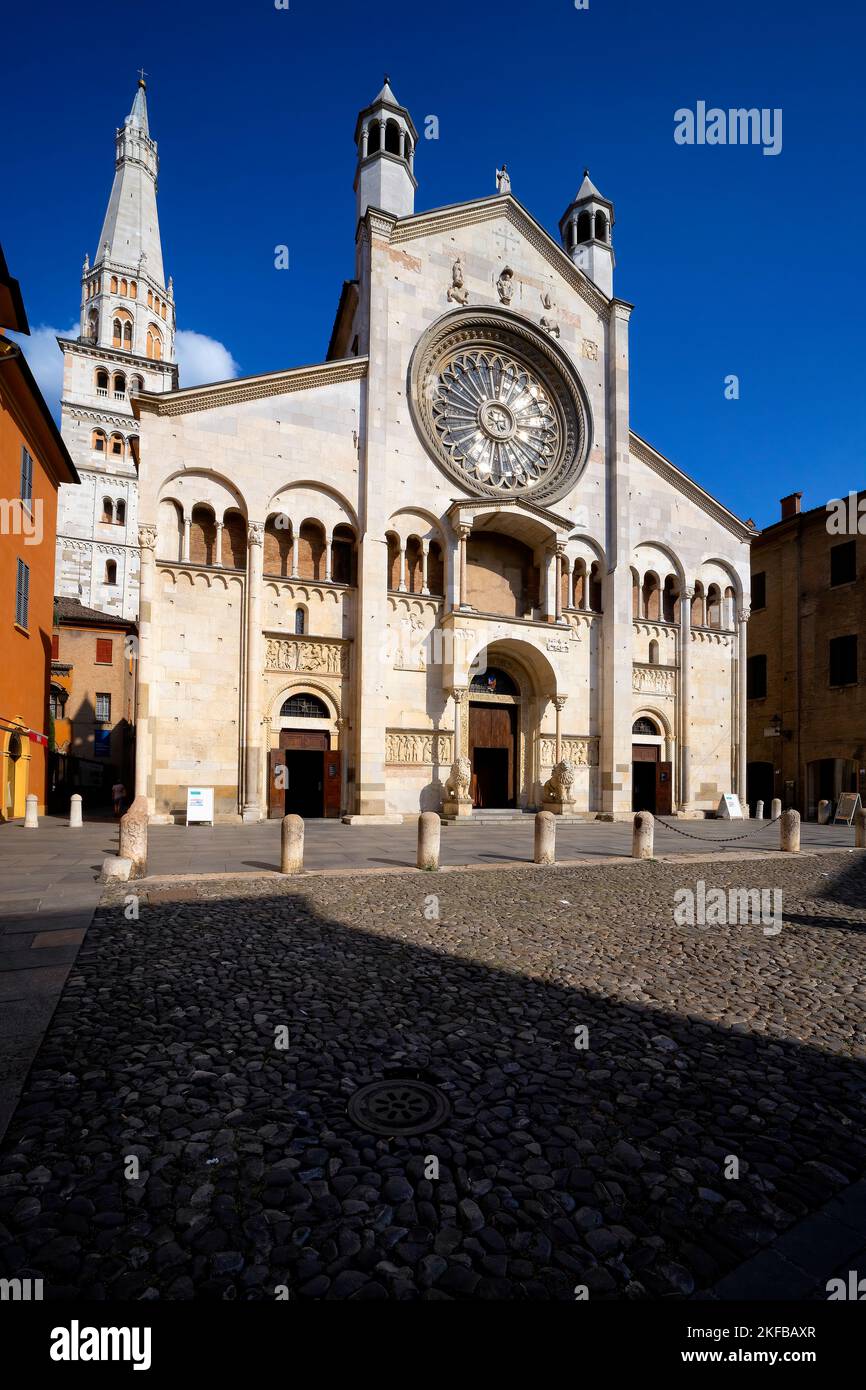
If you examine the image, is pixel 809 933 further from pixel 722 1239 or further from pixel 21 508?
pixel 21 508

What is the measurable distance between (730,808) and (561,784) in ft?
25.4

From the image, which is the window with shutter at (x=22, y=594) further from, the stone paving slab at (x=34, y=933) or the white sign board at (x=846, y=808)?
the white sign board at (x=846, y=808)

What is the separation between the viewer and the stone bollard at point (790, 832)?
16188mm

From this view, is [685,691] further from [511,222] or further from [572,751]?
[511,222]

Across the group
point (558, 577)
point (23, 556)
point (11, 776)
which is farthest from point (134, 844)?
point (558, 577)

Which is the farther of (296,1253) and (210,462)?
(210,462)

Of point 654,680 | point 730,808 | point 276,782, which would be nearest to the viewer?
point 276,782

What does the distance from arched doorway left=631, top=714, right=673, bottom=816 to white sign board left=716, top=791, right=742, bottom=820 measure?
7.13ft

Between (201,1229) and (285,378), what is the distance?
22417 millimetres

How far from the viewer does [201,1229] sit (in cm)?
268

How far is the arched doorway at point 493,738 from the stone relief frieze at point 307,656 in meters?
5.04

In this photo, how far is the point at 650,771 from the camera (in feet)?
88.0
